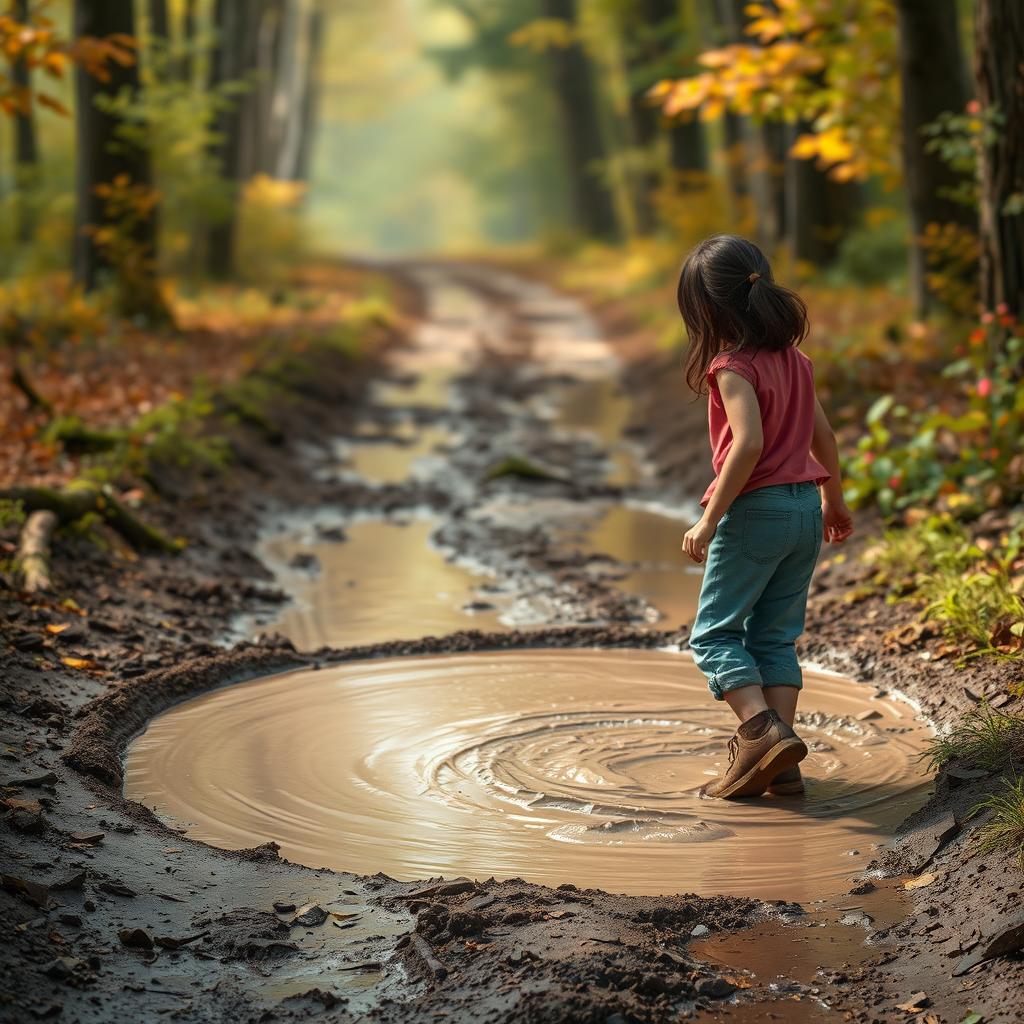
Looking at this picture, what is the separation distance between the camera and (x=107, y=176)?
55.4ft

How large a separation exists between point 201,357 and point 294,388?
1.36 m

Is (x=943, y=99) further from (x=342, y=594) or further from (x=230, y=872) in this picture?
(x=230, y=872)

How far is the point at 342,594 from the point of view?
26.9 ft

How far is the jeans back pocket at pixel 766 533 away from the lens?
501 centimetres

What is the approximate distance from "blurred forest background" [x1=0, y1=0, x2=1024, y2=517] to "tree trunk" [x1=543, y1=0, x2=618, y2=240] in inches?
3.5

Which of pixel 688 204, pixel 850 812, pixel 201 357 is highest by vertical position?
pixel 688 204

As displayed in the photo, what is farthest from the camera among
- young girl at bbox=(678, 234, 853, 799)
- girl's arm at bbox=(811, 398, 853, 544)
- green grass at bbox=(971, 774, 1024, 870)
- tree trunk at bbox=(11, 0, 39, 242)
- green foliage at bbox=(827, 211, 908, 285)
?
tree trunk at bbox=(11, 0, 39, 242)

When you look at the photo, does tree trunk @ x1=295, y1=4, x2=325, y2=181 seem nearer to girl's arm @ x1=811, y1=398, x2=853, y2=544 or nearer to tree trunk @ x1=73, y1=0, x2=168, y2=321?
tree trunk @ x1=73, y1=0, x2=168, y2=321

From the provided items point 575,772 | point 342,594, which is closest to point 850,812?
point 575,772

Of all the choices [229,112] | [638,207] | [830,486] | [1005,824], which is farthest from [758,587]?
[638,207]

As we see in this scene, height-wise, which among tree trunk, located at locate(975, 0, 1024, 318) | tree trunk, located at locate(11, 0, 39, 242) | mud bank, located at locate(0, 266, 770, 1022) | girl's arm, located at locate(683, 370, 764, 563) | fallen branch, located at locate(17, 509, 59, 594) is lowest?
mud bank, located at locate(0, 266, 770, 1022)

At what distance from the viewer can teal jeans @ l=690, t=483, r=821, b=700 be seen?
5.02 meters

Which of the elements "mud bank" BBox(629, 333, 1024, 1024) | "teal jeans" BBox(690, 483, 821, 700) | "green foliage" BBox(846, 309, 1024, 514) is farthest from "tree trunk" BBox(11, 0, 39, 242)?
"teal jeans" BBox(690, 483, 821, 700)

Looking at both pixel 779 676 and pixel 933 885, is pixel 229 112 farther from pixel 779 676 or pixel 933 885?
pixel 933 885
